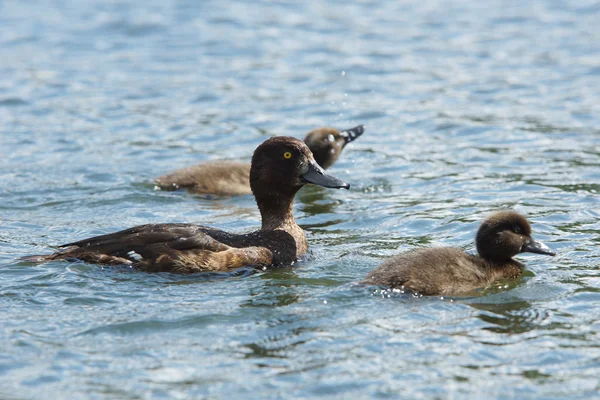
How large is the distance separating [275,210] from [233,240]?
0.80 m

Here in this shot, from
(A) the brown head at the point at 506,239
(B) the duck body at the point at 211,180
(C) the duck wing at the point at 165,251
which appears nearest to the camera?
(A) the brown head at the point at 506,239

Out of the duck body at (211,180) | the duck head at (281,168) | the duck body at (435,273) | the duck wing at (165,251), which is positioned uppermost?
the duck head at (281,168)

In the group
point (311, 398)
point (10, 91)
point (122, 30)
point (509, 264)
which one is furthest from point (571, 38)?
point (311, 398)

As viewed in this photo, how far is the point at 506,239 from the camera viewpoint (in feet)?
26.3

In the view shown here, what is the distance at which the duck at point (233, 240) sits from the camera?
827 cm

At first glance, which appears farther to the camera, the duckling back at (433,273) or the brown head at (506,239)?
the brown head at (506,239)

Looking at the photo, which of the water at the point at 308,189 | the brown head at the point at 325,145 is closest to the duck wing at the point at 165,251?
the water at the point at 308,189

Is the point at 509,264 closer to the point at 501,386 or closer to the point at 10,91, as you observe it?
the point at 501,386

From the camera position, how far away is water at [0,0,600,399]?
253 inches

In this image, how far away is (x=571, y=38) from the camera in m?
17.7

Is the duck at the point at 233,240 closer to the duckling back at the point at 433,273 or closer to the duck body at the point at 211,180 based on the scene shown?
the duckling back at the point at 433,273

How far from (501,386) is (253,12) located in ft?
50.0

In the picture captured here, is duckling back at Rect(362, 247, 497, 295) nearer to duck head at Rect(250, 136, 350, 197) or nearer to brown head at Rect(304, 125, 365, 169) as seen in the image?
duck head at Rect(250, 136, 350, 197)

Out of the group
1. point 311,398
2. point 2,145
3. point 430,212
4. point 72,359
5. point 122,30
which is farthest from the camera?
point 122,30
